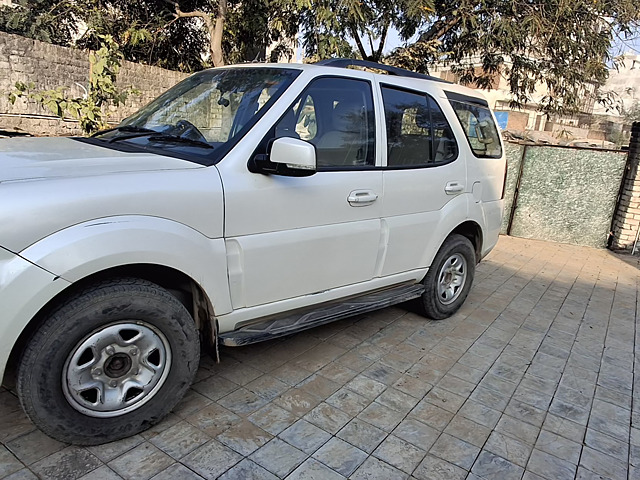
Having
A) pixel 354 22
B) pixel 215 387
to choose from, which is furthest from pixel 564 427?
pixel 354 22

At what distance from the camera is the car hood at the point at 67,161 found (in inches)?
83.5

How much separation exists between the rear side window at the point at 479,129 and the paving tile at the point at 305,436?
2.81 metres

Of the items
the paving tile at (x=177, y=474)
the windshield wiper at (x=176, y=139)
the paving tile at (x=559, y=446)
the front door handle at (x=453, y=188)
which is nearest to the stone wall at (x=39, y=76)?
the windshield wiper at (x=176, y=139)

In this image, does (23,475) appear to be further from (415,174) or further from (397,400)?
(415,174)

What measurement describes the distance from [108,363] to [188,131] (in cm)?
141

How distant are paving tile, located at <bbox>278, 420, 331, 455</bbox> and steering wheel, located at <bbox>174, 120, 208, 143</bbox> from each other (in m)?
1.70

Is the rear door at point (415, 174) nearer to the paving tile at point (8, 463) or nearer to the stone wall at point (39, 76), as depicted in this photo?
the paving tile at point (8, 463)

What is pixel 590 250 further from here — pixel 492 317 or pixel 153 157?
pixel 153 157

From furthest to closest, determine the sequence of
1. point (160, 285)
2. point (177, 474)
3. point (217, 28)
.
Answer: point (217, 28) < point (160, 285) < point (177, 474)

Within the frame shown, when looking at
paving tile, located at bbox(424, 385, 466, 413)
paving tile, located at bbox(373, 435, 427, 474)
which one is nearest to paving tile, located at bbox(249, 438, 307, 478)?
paving tile, located at bbox(373, 435, 427, 474)

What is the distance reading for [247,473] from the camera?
2307 mm

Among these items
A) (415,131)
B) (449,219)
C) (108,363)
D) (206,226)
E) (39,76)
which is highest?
(39,76)

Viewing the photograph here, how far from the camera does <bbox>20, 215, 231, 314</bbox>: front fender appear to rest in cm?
200

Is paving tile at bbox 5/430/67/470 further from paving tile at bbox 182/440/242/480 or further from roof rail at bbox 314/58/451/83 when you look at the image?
roof rail at bbox 314/58/451/83
